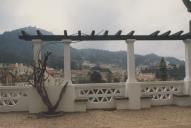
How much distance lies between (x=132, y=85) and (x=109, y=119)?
8.37 ft

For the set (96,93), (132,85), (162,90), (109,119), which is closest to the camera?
(109,119)

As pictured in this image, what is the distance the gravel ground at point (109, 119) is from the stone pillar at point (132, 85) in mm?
530

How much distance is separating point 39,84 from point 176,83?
5.78 meters

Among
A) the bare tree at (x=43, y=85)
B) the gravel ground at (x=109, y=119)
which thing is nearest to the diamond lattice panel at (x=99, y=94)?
the gravel ground at (x=109, y=119)

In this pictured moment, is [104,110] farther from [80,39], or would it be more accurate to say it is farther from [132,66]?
[80,39]

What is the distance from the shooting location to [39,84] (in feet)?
35.3

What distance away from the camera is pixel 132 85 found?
38.2ft

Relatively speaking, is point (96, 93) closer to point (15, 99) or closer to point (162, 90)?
point (162, 90)

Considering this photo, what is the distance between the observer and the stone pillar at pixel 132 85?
1151cm

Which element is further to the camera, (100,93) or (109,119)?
(100,93)

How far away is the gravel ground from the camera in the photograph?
28.4 ft

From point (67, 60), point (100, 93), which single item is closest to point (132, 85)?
point (100, 93)

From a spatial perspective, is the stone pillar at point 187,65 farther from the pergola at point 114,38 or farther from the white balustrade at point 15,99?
the white balustrade at point 15,99

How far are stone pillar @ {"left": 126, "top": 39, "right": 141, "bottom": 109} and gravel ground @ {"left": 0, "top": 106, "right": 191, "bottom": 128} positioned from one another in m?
0.53
